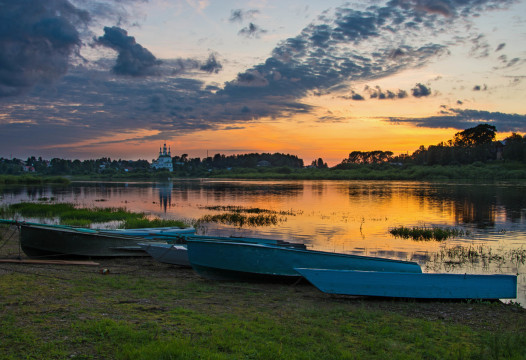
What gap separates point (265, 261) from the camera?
10.5 metres

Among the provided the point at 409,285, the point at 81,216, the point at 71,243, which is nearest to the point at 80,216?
the point at 81,216

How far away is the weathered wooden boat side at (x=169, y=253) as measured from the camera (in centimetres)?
1250

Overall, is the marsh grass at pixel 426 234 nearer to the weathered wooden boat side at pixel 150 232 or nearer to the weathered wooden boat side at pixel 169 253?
the weathered wooden boat side at pixel 150 232

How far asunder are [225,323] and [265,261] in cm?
400

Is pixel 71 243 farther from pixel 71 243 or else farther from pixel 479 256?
pixel 479 256

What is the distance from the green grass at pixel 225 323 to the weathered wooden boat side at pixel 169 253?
2.45 meters

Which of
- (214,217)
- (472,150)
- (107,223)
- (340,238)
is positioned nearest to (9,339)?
(340,238)

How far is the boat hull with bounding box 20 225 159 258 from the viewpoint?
1246 centimetres

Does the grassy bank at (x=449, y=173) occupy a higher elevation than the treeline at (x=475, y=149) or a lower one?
lower

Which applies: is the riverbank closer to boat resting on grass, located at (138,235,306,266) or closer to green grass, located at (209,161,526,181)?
boat resting on grass, located at (138,235,306,266)

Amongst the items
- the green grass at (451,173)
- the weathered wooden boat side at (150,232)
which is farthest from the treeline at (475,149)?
the weathered wooden boat side at (150,232)

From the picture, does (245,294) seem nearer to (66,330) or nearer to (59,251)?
(66,330)

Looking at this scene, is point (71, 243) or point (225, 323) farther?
point (71, 243)

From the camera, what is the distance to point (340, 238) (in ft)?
66.0
